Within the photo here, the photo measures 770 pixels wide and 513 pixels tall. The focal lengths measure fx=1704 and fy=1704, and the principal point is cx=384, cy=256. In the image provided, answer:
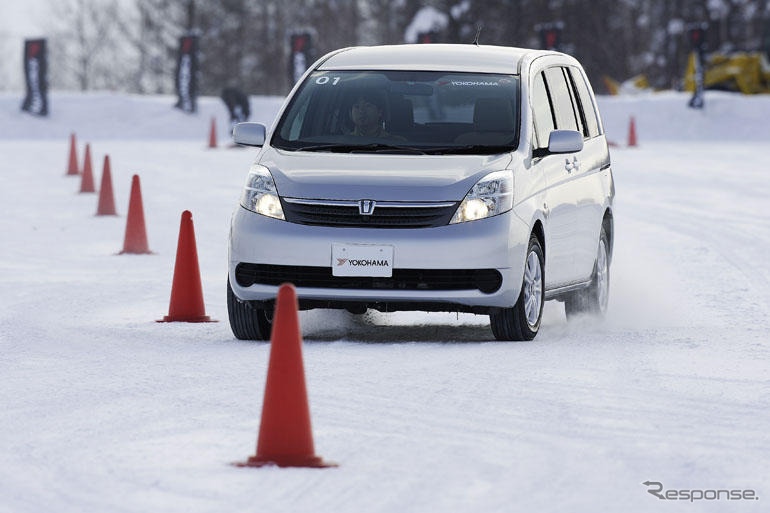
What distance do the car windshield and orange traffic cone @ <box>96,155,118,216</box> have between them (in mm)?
9704

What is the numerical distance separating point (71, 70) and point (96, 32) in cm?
253

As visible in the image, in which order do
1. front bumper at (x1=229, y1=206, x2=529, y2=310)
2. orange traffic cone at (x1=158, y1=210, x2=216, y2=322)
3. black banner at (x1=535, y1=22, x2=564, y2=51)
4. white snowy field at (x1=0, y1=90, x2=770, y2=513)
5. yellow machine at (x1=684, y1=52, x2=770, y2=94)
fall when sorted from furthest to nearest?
yellow machine at (x1=684, y1=52, x2=770, y2=94)
black banner at (x1=535, y1=22, x2=564, y2=51)
orange traffic cone at (x1=158, y1=210, x2=216, y2=322)
front bumper at (x1=229, y1=206, x2=529, y2=310)
white snowy field at (x1=0, y1=90, x2=770, y2=513)

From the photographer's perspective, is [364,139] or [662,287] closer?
[364,139]

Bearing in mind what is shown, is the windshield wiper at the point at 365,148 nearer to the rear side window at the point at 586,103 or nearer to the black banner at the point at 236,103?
the rear side window at the point at 586,103

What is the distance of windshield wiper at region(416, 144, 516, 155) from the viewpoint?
9695mm

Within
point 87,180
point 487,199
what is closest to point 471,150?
point 487,199

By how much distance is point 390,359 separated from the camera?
8.86 m

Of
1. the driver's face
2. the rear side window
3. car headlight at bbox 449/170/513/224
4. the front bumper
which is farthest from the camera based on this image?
the rear side window

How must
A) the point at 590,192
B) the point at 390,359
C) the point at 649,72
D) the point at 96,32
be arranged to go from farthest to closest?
the point at 96,32
the point at 649,72
the point at 590,192
the point at 390,359

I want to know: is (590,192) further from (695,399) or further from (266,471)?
(266,471)

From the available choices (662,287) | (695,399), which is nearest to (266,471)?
(695,399)

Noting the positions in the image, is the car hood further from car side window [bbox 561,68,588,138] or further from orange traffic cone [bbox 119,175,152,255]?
orange traffic cone [bbox 119,175,152,255]

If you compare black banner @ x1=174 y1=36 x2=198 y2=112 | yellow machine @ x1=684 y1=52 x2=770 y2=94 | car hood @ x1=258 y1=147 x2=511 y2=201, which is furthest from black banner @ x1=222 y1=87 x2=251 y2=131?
car hood @ x1=258 y1=147 x2=511 y2=201

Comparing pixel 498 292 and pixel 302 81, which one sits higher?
pixel 302 81
